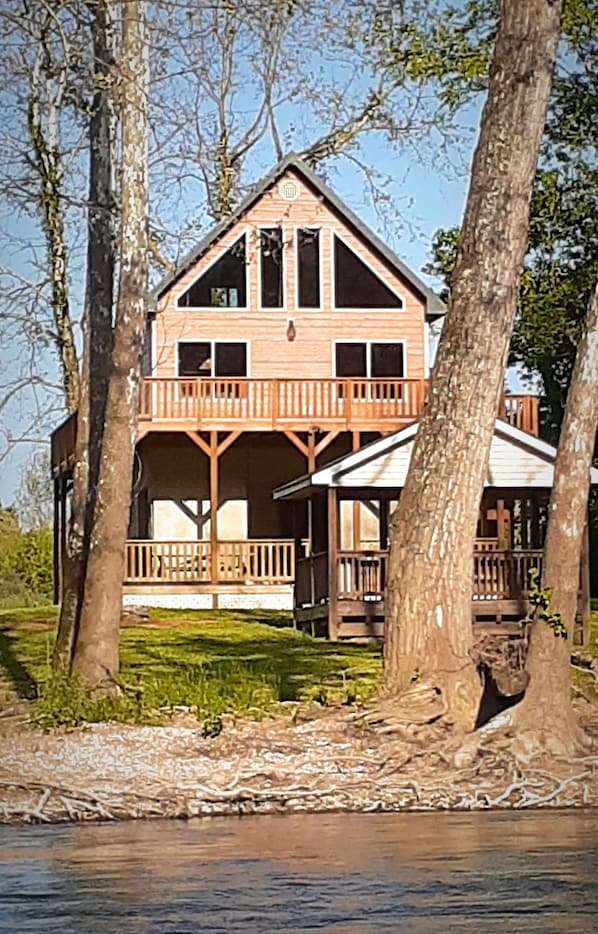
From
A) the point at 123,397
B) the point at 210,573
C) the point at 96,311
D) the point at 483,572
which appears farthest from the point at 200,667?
the point at 210,573

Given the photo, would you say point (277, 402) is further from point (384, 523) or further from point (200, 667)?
point (200, 667)

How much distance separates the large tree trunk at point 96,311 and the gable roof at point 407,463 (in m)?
10.9

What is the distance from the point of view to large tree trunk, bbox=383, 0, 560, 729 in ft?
40.8

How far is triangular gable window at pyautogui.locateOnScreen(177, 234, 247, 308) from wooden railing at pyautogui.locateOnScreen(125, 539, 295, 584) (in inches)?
227

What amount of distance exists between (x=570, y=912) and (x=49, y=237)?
1554 cm

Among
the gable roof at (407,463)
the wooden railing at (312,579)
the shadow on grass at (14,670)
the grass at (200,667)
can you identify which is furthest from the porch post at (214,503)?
the shadow on grass at (14,670)

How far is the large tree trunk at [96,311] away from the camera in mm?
14953

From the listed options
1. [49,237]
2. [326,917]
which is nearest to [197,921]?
[326,917]

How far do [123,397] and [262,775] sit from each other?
4.45 metres

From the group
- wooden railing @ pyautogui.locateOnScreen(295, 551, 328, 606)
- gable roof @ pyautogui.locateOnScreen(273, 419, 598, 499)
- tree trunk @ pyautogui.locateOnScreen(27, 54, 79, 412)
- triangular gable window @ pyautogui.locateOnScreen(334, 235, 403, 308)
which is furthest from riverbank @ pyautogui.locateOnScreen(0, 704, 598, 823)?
triangular gable window @ pyautogui.locateOnScreen(334, 235, 403, 308)

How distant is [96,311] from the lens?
15.5 meters

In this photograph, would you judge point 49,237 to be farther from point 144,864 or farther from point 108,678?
point 144,864

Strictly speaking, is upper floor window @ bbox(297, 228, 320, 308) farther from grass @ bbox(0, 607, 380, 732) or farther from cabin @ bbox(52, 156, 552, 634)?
grass @ bbox(0, 607, 380, 732)

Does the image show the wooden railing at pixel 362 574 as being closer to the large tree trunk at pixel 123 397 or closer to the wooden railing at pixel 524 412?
the wooden railing at pixel 524 412
